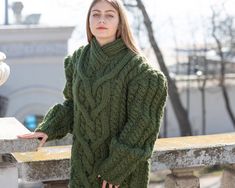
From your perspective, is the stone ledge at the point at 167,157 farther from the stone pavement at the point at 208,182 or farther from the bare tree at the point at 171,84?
the bare tree at the point at 171,84

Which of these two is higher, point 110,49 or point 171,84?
point 110,49

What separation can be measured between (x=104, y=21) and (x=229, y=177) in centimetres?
132

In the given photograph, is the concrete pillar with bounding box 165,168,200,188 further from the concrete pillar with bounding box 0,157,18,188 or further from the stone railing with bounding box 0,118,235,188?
the concrete pillar with bounding box 0,157,18,188

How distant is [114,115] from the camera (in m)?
2.61

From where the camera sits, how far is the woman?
2555 mm

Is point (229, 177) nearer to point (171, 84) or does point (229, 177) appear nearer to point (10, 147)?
point (10, 147)

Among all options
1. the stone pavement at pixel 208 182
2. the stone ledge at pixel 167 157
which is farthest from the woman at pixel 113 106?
the stone pavement at pixel 208 182

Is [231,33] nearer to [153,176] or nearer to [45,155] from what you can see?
[153,176]

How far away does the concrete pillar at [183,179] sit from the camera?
10.4ft

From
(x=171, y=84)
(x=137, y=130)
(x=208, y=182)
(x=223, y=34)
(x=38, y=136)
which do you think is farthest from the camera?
(x=223, y=34)

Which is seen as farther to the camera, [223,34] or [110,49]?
[223,34]

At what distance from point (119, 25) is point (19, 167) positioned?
850 millimetres

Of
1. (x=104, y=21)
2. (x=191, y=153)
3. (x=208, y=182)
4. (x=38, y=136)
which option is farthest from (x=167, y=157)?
(x=208, y=182)

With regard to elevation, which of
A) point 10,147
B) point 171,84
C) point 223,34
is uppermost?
point 10,147
